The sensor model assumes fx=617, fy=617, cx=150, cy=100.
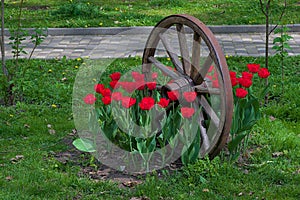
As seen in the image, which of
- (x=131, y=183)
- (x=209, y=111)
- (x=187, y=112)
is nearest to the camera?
(x=187, y=112)

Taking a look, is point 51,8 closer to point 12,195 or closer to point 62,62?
point 62,62

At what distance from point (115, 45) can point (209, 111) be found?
4469 mm

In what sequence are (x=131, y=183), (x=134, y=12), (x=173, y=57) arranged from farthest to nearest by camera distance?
1. (x=134, y=12)
2. (x=173, y=57)
3. (x=131, y=183)

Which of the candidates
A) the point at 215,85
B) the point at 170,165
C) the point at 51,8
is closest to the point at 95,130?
the point at 170,165

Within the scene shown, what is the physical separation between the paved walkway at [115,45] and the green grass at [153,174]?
6.41 feet

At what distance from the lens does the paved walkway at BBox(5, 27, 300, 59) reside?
28.2ft

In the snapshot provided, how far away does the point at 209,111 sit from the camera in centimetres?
488

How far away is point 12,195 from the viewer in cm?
461

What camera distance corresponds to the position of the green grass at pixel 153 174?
15.2 ft

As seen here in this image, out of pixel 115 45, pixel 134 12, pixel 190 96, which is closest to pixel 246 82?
pixel 190 96

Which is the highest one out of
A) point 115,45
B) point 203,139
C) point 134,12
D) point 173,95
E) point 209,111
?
point 173,95

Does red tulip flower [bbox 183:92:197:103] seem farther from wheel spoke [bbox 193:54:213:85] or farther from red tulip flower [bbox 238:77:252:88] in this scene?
red tulip flower [bbox 238:77:252:88]

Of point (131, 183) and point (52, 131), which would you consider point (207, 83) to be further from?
point (52, 131)

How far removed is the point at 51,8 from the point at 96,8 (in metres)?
1.15
